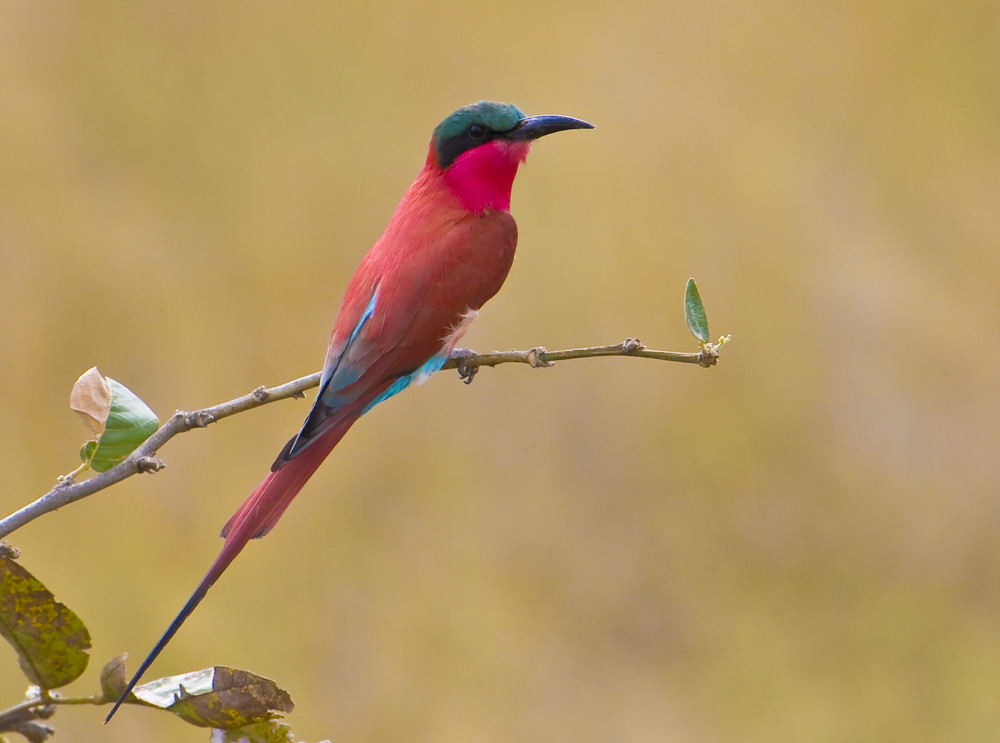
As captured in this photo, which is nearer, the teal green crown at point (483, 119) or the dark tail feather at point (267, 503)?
the dark tail feather at point (267, 503)

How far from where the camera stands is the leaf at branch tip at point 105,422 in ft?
2.11

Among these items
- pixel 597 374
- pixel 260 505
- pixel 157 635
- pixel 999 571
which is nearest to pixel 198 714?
pixel 260 505

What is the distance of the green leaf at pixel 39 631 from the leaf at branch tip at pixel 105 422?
0.08 m

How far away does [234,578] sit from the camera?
278cm

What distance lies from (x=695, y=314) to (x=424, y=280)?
528 millimetres

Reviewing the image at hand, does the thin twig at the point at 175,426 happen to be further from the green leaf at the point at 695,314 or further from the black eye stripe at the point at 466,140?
the black eye stripe at the point at 466,140

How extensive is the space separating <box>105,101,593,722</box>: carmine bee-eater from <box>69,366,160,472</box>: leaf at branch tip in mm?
264

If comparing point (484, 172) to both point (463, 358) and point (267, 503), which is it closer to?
point (463, 358)

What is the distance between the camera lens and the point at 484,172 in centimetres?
136

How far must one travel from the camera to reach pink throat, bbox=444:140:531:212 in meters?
1.35

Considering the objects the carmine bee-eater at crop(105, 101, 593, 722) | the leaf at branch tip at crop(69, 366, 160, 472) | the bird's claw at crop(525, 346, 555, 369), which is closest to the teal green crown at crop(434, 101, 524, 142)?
the carmine bee-eater at crop(105, 101, 593, 722)

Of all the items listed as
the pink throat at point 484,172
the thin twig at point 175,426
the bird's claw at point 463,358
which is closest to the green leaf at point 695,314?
the thin twig at point 175,426

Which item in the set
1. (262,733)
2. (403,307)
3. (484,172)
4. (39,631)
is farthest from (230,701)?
(484,172)

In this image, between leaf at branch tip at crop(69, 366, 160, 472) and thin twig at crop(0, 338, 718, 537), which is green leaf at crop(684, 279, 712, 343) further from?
leaf at branch tip at crop(69, 366, 160, 472)
